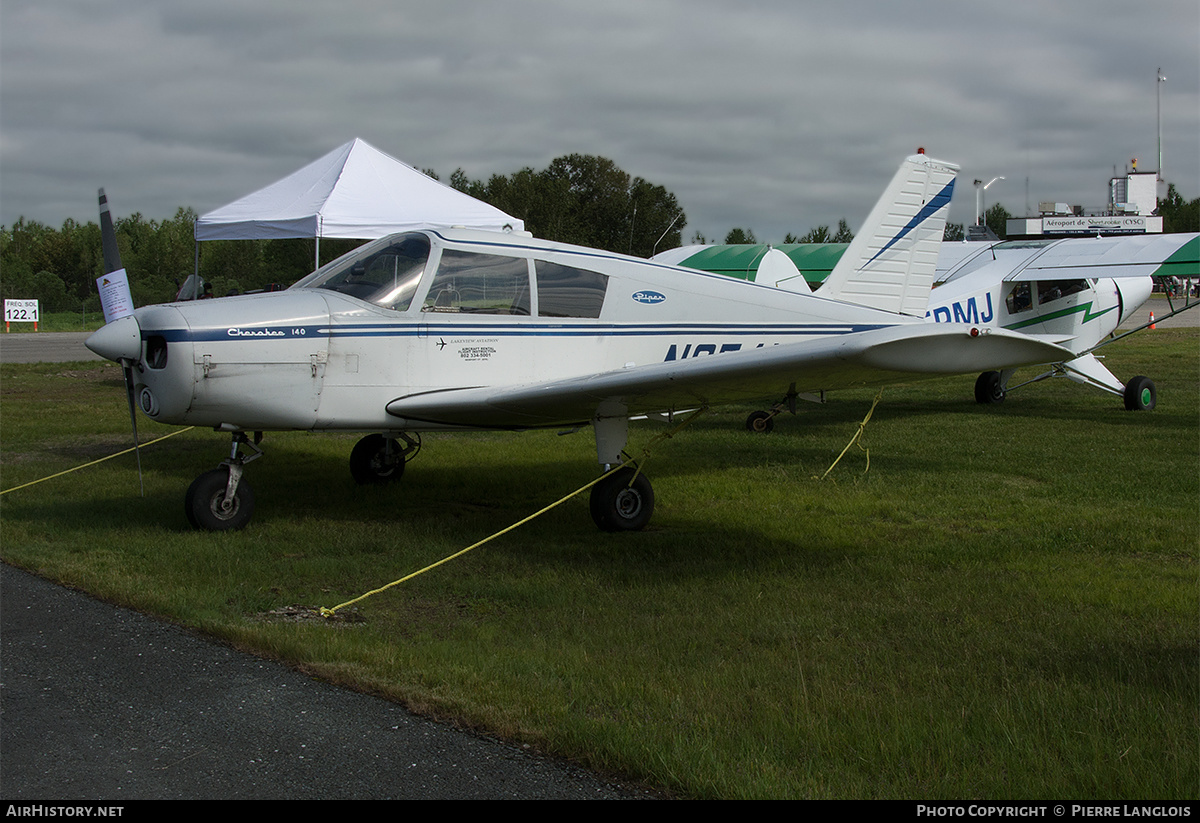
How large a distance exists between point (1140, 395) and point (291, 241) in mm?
46110

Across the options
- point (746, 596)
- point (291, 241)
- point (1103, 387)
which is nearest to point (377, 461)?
point (746, 596)

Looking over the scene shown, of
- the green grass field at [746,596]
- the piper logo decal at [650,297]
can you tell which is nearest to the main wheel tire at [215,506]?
the green grass field at [746,596]

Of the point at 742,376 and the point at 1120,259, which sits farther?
the point at 1120,259

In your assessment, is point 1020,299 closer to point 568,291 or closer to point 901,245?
point 901,245

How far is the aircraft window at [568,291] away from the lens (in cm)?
739

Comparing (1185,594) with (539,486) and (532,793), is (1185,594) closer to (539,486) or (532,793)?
(532,793)

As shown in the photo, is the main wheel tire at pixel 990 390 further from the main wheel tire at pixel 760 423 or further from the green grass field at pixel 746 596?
the main wheel tire at pixel 760 423

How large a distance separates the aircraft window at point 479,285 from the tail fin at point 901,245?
3549 mm

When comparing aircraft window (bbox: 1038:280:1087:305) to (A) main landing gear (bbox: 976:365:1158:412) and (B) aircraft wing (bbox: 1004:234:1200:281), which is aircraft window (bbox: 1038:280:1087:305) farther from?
(A) main landing gear (bbox: 976:365:1158:412)

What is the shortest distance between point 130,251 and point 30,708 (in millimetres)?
81401

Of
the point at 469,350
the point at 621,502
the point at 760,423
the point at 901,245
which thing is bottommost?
the point at 621,502

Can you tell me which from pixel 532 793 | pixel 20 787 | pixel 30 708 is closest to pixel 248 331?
pixel 30 708

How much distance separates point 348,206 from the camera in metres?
14.1
